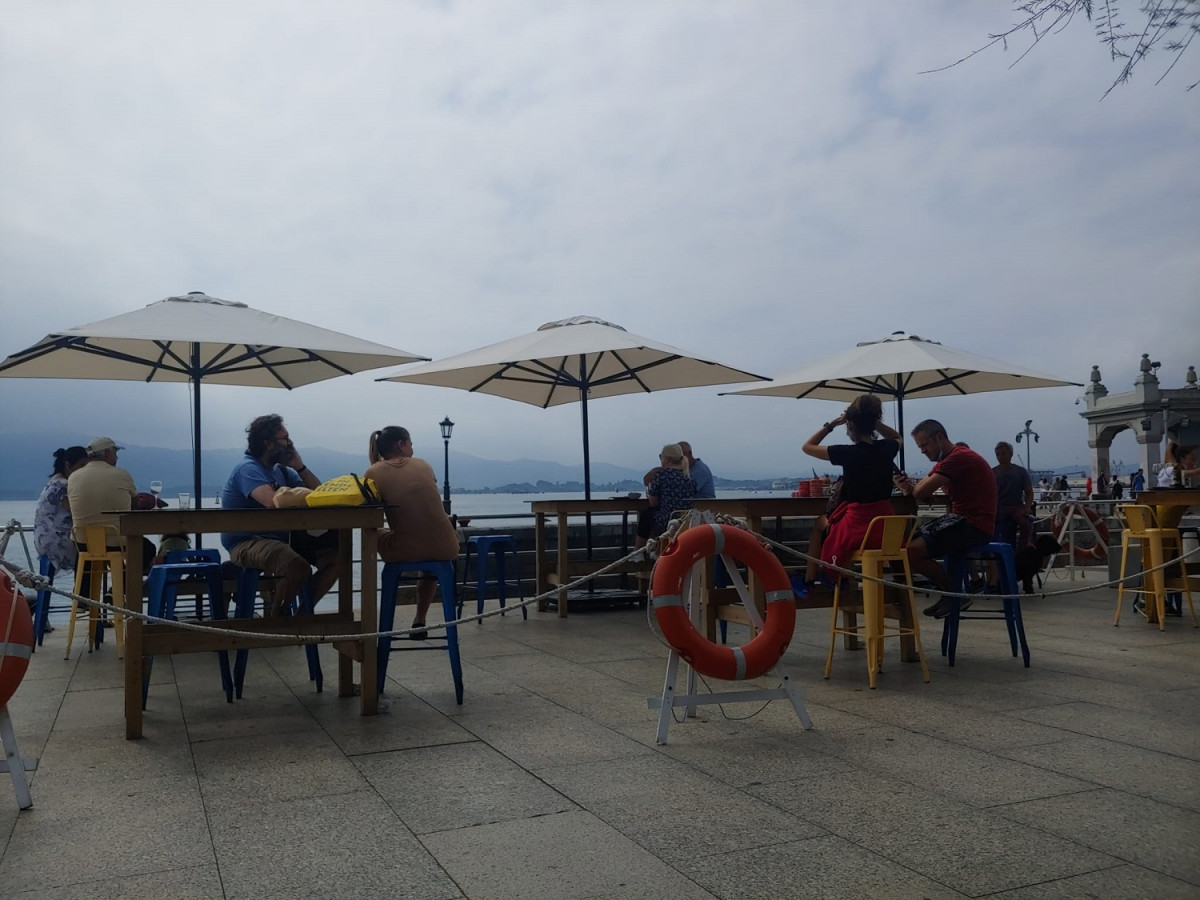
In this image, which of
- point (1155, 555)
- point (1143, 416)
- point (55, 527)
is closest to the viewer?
point (1155, 555)

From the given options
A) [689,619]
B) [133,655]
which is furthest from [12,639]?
[689,619]

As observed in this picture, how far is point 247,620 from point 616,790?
2125 mm

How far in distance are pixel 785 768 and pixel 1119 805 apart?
3.49 feet

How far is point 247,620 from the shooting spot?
4562mm

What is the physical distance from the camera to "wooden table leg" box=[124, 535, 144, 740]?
13.8 ft

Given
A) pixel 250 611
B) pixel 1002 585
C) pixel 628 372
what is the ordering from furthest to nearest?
pixel 628 372 < pixel 1002 585 < pixel 250 611

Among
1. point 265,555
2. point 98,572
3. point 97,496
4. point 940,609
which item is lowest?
point 940,609

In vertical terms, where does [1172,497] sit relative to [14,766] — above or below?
above

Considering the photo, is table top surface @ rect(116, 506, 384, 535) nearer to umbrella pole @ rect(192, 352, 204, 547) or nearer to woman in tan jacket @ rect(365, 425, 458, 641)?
woman in tan jacket @ rect(365, 425, 458, 641)

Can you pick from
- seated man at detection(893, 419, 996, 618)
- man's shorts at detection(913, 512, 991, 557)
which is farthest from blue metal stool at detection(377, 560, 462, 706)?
man's shorts at detection(913, 512, 991, 557)

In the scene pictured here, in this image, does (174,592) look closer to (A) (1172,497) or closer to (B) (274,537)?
(B) (274,537)

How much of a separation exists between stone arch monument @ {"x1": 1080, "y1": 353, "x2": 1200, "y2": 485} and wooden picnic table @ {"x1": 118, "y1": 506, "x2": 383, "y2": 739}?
169 ft

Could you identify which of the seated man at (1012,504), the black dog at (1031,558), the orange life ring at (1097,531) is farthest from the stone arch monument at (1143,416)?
the black dog at (1031,558)

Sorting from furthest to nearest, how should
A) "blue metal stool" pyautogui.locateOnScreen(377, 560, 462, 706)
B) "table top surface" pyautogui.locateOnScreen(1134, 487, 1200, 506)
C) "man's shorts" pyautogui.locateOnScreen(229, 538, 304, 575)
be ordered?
"table top surface" pyautogui.locateOnScreen(1134, 487, 1200, 506)
"man's shorts" pyautogui.locateOnScreen(229, 538, 304, 575)
"blue metal stool" pyautogui.locateOnScreen(377, 560, 462, 706)
